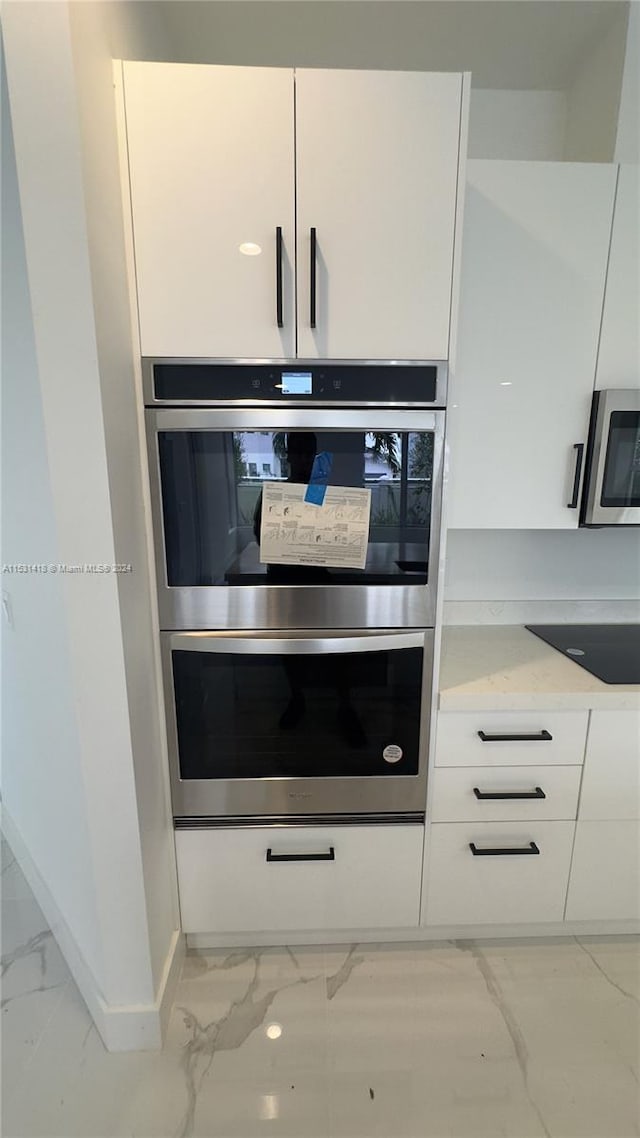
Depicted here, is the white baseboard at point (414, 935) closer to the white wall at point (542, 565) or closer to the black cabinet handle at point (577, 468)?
the white wall at point (542, 565)

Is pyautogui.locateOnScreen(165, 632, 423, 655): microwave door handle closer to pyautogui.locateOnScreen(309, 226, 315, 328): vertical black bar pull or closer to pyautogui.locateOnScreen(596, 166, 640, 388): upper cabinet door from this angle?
pyautogui.locateOnScreen(309, 226, 315, 328): vertical black bar pull

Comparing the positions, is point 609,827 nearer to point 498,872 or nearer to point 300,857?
point 498,872

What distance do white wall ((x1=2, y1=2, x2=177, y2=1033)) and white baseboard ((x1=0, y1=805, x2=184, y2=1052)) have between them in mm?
22

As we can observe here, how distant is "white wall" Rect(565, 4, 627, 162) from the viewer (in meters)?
1.42

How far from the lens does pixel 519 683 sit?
1.44 meters

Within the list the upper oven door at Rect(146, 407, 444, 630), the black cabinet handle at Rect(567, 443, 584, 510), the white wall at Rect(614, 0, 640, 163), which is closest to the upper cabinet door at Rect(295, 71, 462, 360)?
the upper oven door at Rect(146, 407, 444, 630)

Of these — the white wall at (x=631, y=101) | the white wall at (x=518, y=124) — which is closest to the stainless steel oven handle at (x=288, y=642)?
the white wall at (x=631, y=101)

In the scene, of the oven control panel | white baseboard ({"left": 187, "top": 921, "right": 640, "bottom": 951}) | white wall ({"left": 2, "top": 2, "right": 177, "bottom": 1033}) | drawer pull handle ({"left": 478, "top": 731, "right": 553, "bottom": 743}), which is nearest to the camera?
white wall ({"left": 2, "top": 2, "right": 177, "bottom": 1033})

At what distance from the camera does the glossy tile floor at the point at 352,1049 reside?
1.20 meters

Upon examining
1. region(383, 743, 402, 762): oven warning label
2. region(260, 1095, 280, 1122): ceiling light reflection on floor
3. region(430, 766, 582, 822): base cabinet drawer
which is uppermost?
region(383, 743, 402, 762): oven warning label

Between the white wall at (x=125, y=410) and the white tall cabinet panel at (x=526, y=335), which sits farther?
the white tall cabinet panel at (x=526, y=335)

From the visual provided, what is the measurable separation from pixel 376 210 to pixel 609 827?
1706mm

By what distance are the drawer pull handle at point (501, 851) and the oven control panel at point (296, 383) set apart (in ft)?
3.99

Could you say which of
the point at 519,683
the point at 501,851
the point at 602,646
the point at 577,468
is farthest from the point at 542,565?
the point at 501,851
